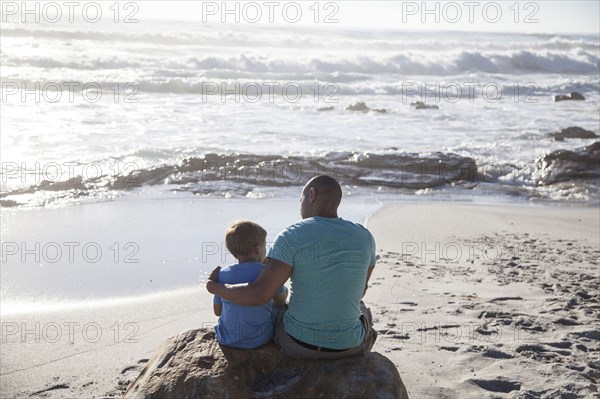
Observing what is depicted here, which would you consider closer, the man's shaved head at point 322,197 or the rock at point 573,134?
the man's shaved head at point 322,197

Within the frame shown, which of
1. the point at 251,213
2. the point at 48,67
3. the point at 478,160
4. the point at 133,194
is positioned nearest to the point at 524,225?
the point at 251,213

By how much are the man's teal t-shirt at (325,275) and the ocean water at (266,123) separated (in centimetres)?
732

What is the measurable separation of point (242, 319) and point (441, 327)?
251cm

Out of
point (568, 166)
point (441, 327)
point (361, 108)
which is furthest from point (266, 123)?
point (441, 327)

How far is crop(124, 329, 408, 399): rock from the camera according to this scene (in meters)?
3.64

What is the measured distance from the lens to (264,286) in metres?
3.72

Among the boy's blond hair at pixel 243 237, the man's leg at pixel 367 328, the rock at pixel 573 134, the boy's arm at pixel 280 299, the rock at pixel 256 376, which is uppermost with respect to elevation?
the rock at pixel 573 134

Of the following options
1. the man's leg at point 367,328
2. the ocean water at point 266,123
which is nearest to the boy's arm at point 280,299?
the man's leg at point 367,328

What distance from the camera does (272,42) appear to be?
152 ft

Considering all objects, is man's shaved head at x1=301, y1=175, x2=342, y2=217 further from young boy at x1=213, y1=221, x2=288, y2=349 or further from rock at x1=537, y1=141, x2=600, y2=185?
rock at x1=537, y1=141, x2=600, y2=185

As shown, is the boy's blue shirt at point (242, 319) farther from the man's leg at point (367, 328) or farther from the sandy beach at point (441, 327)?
the sandy beach at point (441, 327)

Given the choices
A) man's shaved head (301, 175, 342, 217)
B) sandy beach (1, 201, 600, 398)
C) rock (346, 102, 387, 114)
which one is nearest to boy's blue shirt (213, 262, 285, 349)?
man's shaved head (301, 175, 342, 217)

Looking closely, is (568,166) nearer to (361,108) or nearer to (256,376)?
(361,108)

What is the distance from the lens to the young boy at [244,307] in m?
3.90
